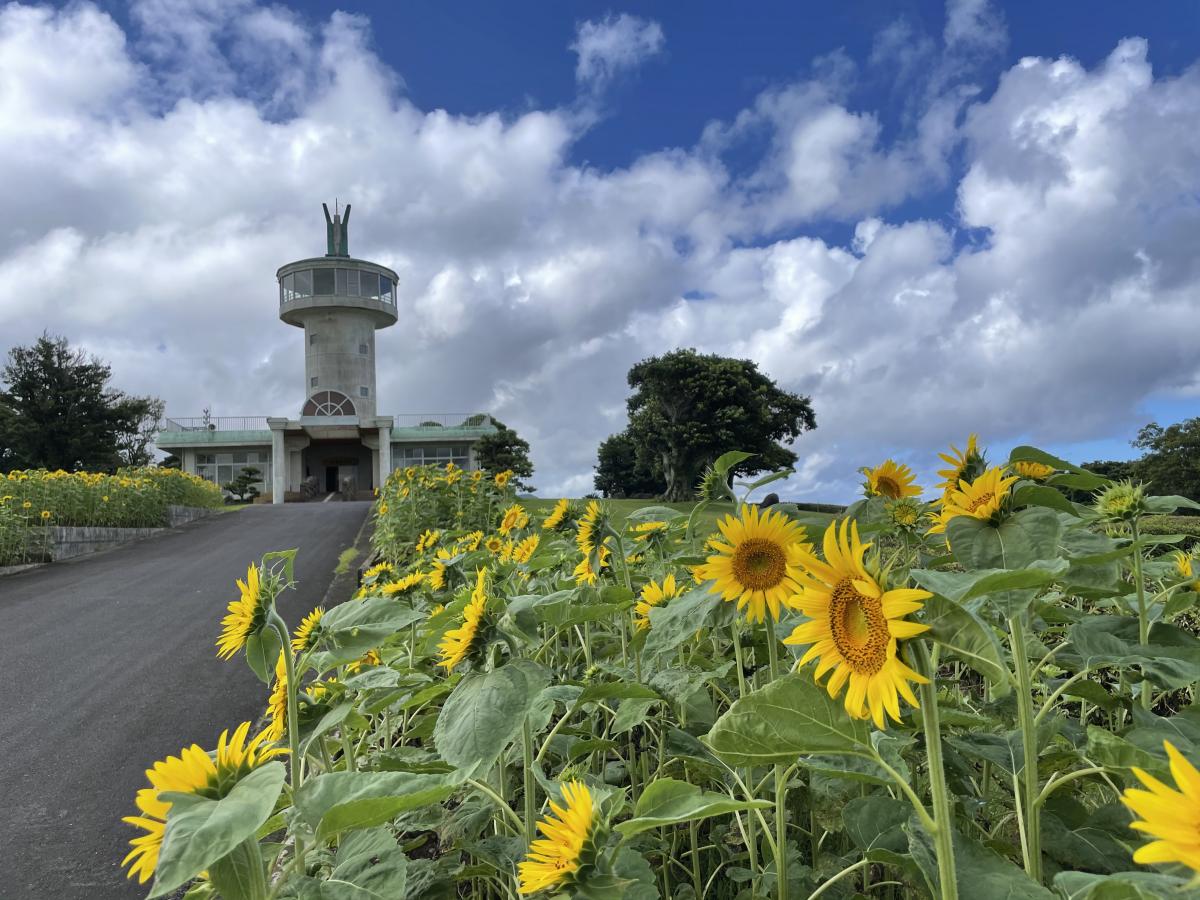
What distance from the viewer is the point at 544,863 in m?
0.87

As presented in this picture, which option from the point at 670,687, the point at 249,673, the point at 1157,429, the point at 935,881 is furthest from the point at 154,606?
the point at 1157,429

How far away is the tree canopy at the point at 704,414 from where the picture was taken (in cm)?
2153

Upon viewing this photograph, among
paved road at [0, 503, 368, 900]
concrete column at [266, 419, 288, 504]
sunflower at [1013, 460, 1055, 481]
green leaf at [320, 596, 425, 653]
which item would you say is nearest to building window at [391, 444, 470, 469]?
concrete column at [266, 419, 288, 504]

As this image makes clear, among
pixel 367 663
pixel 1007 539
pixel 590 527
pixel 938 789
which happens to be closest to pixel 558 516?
pixel 590 527

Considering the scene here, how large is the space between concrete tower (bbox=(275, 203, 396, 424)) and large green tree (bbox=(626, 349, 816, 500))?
46.7 ft

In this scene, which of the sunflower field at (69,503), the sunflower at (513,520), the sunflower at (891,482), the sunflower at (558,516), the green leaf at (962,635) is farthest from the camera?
the sunflower field at (69,503)

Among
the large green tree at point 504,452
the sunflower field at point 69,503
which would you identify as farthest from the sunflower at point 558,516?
the large green tree at point 504,452

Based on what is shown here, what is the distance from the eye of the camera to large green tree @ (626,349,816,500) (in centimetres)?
2153

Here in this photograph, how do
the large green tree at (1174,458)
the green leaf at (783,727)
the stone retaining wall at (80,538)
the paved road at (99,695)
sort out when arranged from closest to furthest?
the green leaf at (783,727) → the paved road at (99,695) → the stone retaining wall at (80,538) → the large green tree at (1174,458)

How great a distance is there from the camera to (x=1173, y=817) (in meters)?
0.48

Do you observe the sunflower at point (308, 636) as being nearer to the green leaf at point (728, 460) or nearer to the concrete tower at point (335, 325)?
the green leaf at point (728, 460)

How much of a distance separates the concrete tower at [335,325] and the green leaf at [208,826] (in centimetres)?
3213

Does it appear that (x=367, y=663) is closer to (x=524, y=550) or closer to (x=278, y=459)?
(x=524, y=550)

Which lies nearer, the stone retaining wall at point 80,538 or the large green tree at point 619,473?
the stone retaining wall at point 80,538
